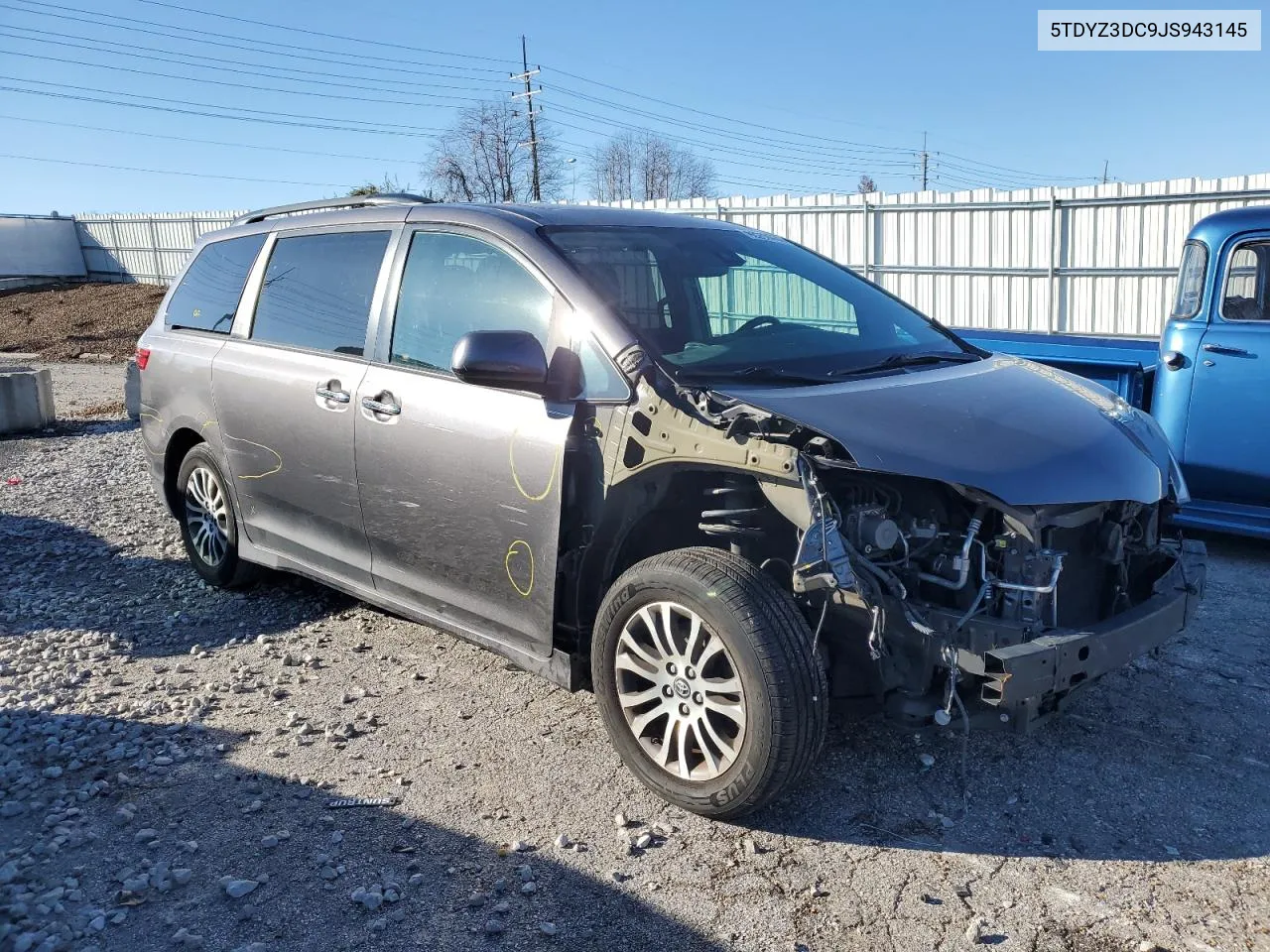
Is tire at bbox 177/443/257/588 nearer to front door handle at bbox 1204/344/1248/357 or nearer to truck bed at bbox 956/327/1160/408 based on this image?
truck bed at bbox 956/327/1160/408

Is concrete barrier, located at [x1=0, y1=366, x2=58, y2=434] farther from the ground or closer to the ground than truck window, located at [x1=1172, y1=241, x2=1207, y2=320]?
closer to the ground

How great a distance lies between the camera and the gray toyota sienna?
3117mm

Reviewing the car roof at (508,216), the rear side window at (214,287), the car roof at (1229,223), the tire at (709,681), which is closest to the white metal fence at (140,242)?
the rear side window at (214,287)

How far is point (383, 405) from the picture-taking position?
4.21 m

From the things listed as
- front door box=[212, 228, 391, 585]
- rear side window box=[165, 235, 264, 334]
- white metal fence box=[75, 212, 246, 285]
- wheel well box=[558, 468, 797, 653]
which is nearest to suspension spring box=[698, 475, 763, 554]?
wheel well box=[558, 468, 797, 653]

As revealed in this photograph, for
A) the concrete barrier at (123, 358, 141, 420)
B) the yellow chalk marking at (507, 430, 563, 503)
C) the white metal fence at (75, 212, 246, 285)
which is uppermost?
the white metal fence at (75, 212, 246, 285)

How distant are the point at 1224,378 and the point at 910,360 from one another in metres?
3.13

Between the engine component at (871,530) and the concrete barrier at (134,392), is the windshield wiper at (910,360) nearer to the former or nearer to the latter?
the engine component at (871,530)

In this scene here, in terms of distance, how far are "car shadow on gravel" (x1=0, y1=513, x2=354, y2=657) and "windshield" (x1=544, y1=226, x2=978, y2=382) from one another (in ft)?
8.35

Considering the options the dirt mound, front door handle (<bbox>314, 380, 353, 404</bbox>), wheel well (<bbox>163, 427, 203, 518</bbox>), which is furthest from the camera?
the dirt mound

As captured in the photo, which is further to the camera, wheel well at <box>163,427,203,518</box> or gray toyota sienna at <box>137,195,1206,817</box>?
wheel well at <box>163,427,203,518</box>

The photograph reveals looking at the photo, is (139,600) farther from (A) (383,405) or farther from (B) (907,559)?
(B) (907,559)

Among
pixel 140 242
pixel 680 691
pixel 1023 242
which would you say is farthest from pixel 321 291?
pixel 140 242

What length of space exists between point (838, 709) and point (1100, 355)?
442 centimetres
